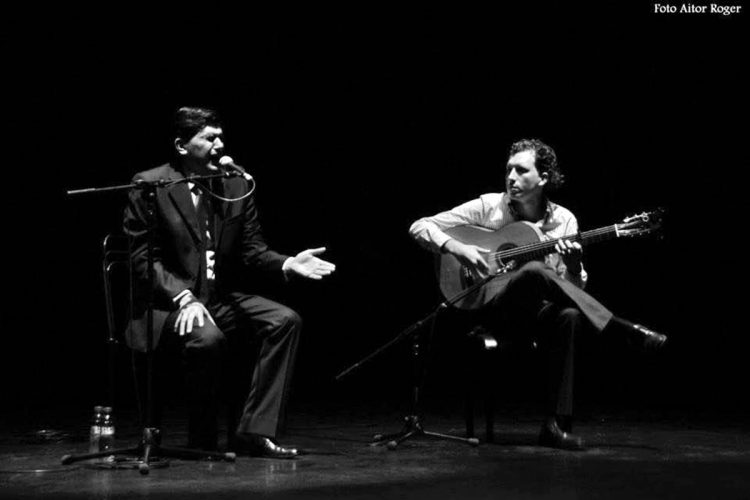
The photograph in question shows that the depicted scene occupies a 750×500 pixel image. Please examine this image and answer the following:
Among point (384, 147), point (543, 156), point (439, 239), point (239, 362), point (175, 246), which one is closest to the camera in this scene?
point (175, 246)

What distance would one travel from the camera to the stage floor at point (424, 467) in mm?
2924

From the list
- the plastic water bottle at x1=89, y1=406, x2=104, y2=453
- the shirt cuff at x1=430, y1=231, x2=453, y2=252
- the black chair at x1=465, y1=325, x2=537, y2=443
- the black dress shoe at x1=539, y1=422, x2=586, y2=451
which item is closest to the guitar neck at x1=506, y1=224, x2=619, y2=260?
the shirt cuff at x1=430, y1=231, x2=453, y2=252

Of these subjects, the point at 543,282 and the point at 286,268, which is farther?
the point at 543,282

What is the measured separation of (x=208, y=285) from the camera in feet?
12.6

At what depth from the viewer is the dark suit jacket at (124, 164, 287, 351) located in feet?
12.2

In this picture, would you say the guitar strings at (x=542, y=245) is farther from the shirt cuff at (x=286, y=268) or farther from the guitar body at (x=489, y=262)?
the shirt cuff at (x=286, y=268)

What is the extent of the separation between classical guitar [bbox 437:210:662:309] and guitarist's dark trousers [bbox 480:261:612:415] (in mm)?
99

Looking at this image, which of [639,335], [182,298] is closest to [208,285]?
[182,298]

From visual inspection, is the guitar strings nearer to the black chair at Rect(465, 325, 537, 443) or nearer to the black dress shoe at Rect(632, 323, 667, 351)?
the black chair at Rect(465, 325, 537, 443)

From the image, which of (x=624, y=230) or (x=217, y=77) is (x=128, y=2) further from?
(x=624, y=230)

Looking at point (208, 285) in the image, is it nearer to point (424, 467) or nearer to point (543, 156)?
point (424, 467)

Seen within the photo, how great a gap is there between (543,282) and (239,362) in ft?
4.25

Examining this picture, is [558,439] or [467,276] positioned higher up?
[467,276]

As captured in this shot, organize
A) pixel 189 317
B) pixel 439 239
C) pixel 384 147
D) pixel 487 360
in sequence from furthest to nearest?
1. pixel 384 147
2. pixel 439 239
3. pixel 487 360
4. pixel 189 317
